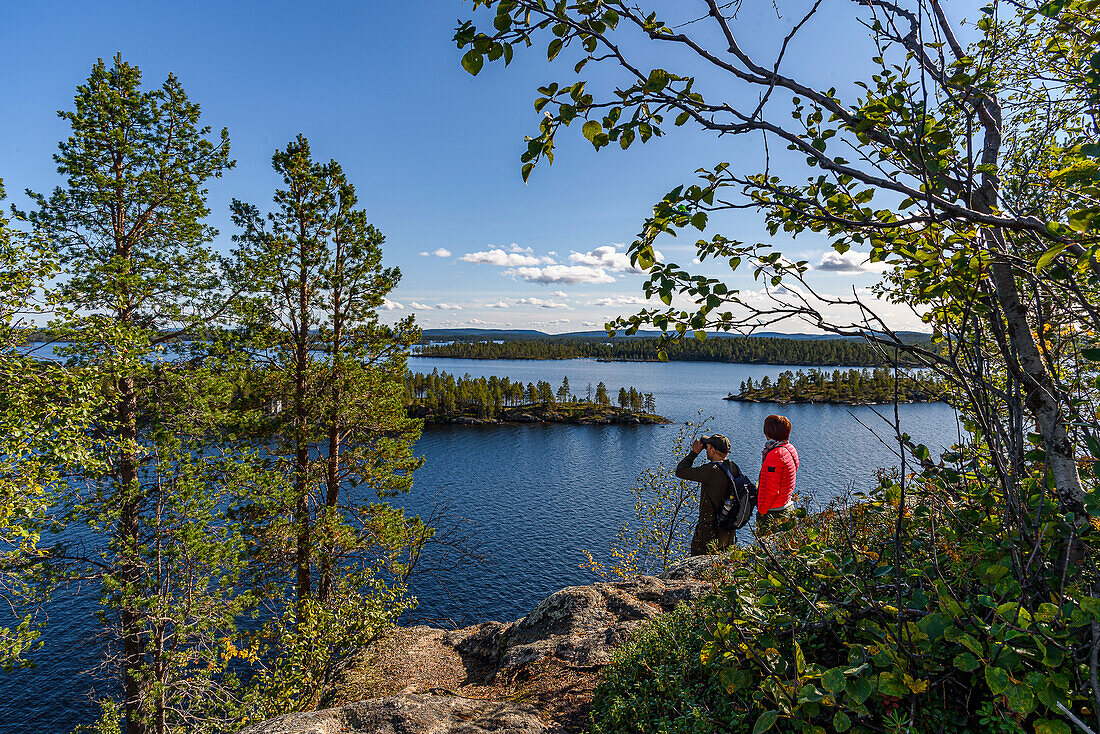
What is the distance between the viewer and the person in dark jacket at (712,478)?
5727mm

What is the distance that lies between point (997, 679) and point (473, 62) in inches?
92.9

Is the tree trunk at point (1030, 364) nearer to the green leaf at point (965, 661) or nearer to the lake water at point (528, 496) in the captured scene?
the lake water at point (528, 496)

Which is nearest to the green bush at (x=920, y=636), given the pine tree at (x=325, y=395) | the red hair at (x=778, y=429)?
the red hair at (x=778, y=429)

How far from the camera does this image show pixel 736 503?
18.7 feet

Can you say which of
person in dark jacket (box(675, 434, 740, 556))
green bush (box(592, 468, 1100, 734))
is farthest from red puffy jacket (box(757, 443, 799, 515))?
green bush (box(592, 468, 1100, 734))

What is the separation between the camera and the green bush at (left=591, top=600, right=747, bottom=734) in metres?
Answer: 3.16

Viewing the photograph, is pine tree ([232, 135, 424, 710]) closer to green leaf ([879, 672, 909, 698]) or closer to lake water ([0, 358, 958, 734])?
lake water ([0, 358, 958, 734])

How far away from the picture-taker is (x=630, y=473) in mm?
41938

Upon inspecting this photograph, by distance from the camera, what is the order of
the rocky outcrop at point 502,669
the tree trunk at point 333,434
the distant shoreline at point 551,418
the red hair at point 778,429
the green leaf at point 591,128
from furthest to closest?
1. the distant shoreline at point 551,418
2. the tree trunk at point 333,434
3. the red hair at point 778,429
4. the rocky outcrop at point 502,669
5. the green leaf at point 591,128

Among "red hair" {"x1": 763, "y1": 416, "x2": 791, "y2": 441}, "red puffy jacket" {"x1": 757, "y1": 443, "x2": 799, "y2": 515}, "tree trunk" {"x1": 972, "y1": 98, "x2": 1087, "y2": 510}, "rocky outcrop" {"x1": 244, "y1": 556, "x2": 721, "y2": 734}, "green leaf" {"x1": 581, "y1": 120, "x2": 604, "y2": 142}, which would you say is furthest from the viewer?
"red hair" {"x1": 763, "y1": 416, "x2": 791, "y2": 441}

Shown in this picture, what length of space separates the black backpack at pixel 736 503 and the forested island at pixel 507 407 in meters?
67.0

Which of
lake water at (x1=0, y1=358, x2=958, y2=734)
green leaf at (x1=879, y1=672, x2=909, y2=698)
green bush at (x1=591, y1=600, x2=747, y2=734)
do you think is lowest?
lake water at (x1=0, y1=358, x2=958, y2=734)

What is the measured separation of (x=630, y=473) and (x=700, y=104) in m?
41.9

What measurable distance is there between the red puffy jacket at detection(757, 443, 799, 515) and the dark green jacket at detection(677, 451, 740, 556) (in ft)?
2.58
